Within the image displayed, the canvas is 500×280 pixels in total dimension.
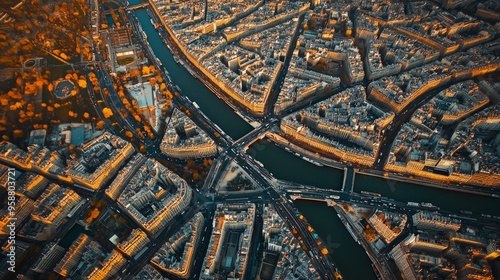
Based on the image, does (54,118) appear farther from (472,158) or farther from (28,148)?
(472,158)

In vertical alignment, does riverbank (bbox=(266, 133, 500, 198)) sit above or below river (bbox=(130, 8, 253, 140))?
below

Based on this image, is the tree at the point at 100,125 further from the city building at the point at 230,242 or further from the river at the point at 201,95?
the city building at the point at 230,242

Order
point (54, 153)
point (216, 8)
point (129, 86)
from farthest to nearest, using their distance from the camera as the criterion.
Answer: point (216, 8)
point (129, 86)
point (54, 153)

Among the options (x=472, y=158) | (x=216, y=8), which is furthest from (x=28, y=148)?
(x=472, y=158)

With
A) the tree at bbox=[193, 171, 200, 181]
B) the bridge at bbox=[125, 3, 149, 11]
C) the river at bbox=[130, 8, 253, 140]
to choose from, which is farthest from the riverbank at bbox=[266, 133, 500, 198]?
the bridge at bbox=[125, 3, 149, 11]

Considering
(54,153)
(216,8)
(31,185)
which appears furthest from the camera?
(216,8)

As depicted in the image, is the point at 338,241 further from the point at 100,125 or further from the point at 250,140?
the point at 100,125

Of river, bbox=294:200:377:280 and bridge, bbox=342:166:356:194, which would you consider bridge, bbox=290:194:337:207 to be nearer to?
river, bbox=294:200:377:280
